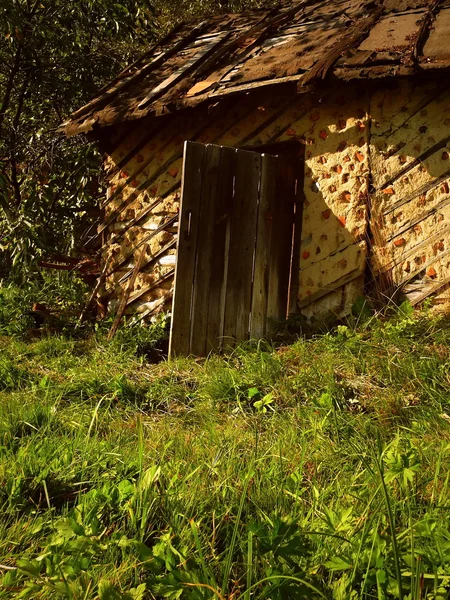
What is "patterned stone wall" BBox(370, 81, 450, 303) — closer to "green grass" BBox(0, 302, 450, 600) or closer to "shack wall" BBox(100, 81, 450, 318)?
"shack wall" BBox(100, 81, 450, 318)

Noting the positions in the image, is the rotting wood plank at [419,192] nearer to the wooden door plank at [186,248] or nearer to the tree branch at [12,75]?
the wooden door plank at [186,248]

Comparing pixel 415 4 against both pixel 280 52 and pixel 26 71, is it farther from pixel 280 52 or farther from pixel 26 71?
pixel 26 71

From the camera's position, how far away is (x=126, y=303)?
622 cm

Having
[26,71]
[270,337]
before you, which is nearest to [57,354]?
[270,337]

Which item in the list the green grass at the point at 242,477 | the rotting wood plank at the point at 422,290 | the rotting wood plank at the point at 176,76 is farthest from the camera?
the rotting wood plank at the point at 176,76

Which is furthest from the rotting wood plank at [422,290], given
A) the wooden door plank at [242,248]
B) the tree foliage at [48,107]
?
the tree foliage at [48,107]

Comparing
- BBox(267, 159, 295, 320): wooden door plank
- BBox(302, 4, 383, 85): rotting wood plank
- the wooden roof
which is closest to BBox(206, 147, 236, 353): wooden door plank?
BBox(267, 159, 295, 320): wooden door plank

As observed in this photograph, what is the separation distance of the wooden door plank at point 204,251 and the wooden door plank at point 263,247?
409 millimetres

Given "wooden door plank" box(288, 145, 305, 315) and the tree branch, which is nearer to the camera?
"wooden door plank" box(288, 145, 305, 315)

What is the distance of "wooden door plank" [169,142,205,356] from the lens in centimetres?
494

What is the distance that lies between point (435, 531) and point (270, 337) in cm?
350

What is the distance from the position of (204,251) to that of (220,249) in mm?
152

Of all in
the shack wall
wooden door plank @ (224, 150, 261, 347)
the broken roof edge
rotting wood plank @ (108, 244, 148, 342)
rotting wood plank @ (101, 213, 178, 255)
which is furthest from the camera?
rotting wood plank @ (101, 213, 178, 255)

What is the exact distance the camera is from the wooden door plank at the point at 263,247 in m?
5.28
